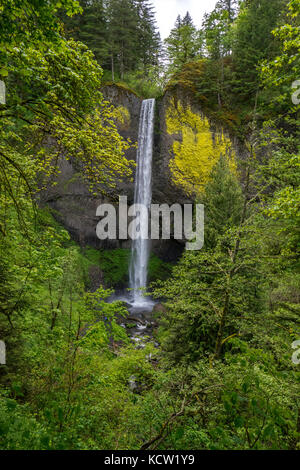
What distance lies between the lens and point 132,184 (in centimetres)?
1966

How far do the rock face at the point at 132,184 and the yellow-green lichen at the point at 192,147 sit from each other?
73mm

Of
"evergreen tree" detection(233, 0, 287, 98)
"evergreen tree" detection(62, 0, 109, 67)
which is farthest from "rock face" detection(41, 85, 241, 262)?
"evergreen tree" detection(62, 0, 109, 67)

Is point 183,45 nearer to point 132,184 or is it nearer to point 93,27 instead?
point 93,27

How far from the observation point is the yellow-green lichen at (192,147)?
16.6m

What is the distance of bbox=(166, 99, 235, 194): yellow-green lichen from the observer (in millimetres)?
16641

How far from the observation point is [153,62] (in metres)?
27.7

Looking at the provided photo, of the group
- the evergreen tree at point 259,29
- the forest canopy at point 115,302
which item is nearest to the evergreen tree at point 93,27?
the evergreen tree at point 259,29

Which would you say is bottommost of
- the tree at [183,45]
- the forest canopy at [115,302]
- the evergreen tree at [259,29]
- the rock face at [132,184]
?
the forest canopy at [115,302]

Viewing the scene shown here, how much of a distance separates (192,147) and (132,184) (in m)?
5.65

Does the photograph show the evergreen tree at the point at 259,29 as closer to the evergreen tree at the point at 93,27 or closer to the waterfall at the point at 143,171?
the waterfall at the point at 143,171

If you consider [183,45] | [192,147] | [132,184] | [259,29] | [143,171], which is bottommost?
[132,184]

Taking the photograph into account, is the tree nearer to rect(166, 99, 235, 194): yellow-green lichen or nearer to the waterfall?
the waterfall

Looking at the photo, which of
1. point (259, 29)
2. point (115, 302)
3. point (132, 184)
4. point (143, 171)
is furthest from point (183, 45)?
point (115, 302)

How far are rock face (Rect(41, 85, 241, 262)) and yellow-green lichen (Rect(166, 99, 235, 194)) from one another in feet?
0.24
